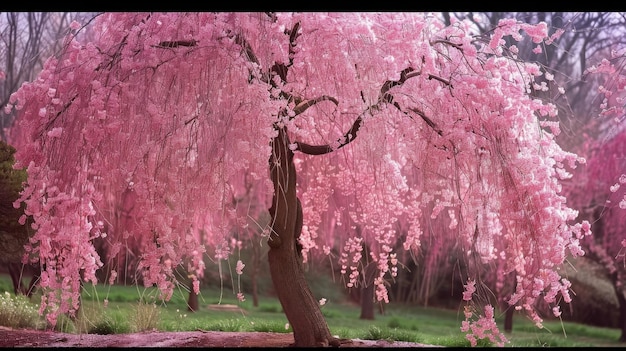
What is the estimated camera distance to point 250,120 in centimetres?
362

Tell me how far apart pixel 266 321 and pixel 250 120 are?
Answer: 3617 mm

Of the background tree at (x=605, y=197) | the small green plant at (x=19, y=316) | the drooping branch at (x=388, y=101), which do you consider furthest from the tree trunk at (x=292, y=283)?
the background tree at (x=605, y=197)

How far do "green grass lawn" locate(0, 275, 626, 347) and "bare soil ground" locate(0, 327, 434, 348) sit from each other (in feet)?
0.56

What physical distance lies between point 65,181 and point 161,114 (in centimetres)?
70

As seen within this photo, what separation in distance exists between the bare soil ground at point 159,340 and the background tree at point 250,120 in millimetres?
955

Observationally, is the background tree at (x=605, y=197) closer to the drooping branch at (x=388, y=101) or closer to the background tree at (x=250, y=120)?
the background tree at (x=250, y=120)

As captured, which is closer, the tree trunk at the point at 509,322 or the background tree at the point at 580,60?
the background tree at the point at 580,60

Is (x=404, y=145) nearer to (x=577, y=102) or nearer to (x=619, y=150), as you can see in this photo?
(x=619, y=150)

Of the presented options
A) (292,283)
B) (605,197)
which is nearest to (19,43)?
(292,283)

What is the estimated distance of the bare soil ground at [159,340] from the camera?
4961 millimetres

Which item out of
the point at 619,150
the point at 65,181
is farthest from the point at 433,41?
the point at 619,150

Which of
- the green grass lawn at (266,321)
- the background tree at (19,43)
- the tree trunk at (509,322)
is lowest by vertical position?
the green grass lawn at (266,321)

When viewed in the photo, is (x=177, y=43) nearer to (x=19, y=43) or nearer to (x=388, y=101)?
(x=388, y=101)

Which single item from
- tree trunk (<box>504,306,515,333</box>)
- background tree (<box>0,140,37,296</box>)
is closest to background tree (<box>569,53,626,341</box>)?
tree trunk (<box>504,306,515,333</box>)
